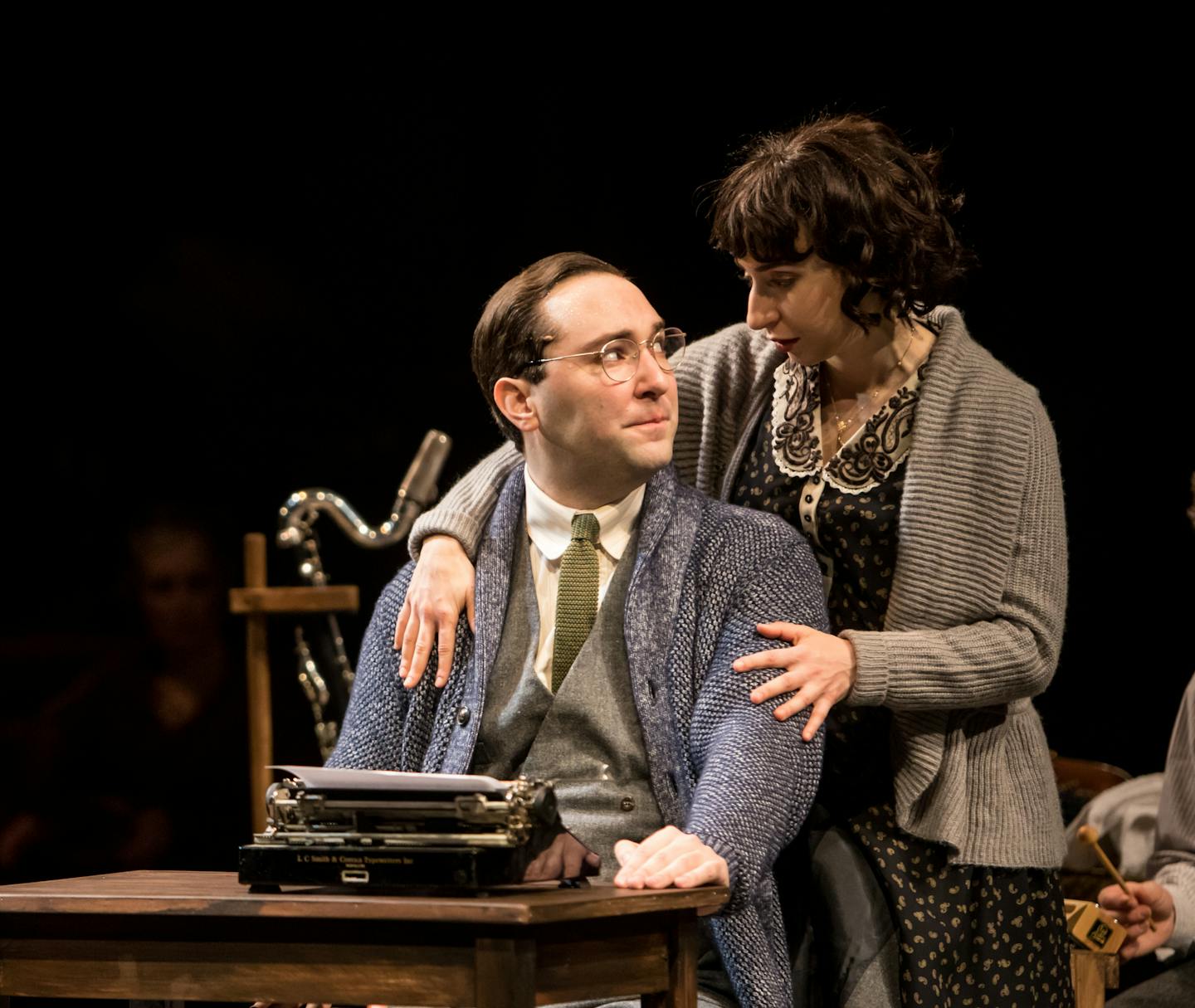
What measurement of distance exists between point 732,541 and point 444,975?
0.85m

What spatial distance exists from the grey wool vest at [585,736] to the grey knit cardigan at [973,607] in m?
0.24

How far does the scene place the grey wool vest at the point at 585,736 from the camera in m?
2.05

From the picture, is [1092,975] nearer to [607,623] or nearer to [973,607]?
[973,607]

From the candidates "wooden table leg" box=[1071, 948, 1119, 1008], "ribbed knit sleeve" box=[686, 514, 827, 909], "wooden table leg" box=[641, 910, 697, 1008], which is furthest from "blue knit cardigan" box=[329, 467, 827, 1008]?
"wooden table leg" box=[1071, 948, 1119, 1008]

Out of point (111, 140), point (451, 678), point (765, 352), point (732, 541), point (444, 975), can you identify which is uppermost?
point (111, 140)

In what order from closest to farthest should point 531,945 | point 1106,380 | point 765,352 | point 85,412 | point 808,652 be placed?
point 531,945 → point 808,652 → point 765,352 → point 1106,380 → point 85,412

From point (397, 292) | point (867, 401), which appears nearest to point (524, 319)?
point (867, 401)

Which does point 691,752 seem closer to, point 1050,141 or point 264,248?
point 1050,141

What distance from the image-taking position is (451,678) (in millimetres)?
2186

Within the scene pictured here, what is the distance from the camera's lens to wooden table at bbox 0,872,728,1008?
1.47m

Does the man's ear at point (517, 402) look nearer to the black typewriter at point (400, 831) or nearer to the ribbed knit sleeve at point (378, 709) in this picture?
the ribbed knit sleeve at point (378, 709)

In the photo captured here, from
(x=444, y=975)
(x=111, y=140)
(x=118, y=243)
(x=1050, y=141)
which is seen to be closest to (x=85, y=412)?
(x=118, y=243)

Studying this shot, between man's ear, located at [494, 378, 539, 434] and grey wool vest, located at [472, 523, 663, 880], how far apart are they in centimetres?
26

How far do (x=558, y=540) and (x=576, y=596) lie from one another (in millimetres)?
98
